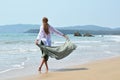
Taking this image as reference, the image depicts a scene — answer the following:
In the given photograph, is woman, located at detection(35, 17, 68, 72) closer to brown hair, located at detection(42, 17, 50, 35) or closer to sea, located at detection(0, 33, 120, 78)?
brown hair, located at detection(42, 17, 50, 35)

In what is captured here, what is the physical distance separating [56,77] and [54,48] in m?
2.07

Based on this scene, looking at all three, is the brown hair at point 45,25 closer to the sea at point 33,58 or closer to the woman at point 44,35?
the woman at point 44,35

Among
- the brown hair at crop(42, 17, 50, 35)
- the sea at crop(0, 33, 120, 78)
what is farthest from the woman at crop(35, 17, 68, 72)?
the sea at crop(0, 33, 120, 78)

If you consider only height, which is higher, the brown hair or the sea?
the brown hair

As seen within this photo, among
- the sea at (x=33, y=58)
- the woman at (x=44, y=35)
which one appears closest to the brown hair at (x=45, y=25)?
the woman at (x=44, y=35)

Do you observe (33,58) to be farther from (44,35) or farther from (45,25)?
(45,25)

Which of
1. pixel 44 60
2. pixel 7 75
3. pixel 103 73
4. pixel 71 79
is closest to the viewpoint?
pixel 71 79

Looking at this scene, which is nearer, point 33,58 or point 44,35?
point 44,35

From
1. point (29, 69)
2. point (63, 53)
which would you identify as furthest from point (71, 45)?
point (29, 69)

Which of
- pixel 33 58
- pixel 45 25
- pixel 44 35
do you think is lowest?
pixel 33 58

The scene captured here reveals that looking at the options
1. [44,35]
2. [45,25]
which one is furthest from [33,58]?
[45,25]

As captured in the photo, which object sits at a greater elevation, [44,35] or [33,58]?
[44,35]

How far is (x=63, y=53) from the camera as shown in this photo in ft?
34.4

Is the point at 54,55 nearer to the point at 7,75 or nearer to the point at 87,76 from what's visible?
the point at 7,75
